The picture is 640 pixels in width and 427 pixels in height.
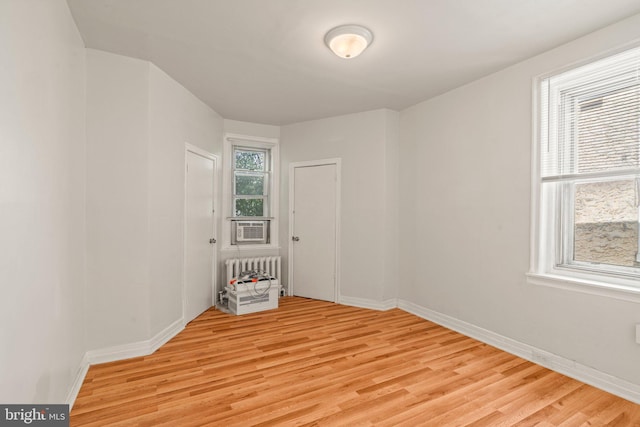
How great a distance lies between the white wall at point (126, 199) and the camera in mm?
2585

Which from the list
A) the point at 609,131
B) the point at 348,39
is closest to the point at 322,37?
the point at 348,39

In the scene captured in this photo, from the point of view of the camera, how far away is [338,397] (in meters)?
2.15

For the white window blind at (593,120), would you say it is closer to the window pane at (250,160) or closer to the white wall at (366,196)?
the white wall at (366,196)

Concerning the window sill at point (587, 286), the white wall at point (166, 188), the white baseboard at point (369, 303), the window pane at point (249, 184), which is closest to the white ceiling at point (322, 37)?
the white wall at point (166, 188)

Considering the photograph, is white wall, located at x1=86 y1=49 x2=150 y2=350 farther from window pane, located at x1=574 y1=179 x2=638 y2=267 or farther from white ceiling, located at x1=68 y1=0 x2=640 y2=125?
window pane, located at x1=574 y1=179 x2=638 y2=267

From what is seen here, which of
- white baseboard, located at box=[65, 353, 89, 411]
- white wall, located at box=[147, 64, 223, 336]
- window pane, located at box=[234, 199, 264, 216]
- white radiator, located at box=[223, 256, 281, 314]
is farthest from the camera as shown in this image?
window pane, located at box=[234, 199, 264, 216]

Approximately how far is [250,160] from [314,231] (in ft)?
4.82

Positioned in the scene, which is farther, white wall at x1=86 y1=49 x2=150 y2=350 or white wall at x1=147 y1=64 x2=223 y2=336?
white wall at x1=147 y1=64 x2=223 y2=336

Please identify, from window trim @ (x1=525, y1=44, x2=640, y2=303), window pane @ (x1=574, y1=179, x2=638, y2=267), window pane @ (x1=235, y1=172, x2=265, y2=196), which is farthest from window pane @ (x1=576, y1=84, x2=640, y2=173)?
window pane @ (x1=235, y1=172, x2=265, y2=196)

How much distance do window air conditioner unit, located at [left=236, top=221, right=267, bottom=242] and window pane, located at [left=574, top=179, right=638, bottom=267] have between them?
364cm

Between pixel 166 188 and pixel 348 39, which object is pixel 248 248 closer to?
pixel 166 188

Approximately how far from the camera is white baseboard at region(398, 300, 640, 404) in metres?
2.16

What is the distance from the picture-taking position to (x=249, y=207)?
476 centimetres

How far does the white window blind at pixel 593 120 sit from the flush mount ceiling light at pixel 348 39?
1.60 meters
